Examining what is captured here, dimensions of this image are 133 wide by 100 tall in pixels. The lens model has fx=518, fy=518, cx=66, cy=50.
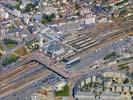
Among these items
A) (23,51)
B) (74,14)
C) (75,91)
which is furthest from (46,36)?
(75,91)

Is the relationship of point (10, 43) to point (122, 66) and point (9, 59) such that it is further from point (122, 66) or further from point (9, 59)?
point (122, 66)

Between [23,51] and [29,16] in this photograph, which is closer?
[23,51]

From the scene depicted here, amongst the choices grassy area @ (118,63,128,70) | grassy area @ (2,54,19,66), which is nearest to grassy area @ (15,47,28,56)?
grassy area @ (2,54,19,66)

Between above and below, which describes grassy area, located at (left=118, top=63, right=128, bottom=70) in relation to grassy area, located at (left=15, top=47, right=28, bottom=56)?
below

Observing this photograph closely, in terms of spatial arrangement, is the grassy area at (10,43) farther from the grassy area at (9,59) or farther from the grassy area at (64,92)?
the grassy area at (64,92)

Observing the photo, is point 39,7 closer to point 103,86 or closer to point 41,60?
point 41,60

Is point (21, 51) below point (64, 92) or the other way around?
the other way around

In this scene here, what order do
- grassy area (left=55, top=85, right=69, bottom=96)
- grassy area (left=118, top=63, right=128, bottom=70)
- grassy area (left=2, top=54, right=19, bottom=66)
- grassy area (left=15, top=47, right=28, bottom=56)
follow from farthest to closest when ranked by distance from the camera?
grassy area (left=15, top=47, right=28, bottom=56), grassy area (left=2, top=54, right=19, bottom=66), grassy area (left=118, top=63, right=128, bottom=70), grassy area (left=55, top=85, right=69, bottom=96)

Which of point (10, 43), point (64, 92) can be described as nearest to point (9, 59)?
point (10, 43)

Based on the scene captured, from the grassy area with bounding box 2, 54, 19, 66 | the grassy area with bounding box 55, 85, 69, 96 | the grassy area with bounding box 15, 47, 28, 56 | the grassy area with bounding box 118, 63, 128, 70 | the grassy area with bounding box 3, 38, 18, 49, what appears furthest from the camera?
the grassy area with bounding box 3, 38, 18, 49

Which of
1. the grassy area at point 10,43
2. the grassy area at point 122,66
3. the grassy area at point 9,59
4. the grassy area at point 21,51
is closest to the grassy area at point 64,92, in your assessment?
the grassy area at point 122,66

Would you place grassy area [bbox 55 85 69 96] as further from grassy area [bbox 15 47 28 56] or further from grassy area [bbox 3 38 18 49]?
grassy area [bbox 3 38 18 49]
